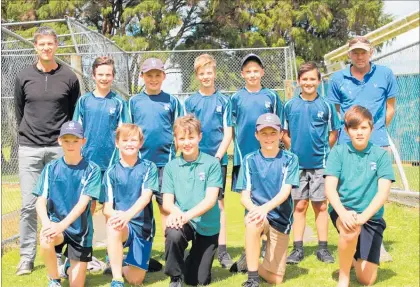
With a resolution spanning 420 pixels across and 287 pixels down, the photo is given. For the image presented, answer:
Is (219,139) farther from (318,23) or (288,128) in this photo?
(318,23)

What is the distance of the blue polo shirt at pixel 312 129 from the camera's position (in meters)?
5.83

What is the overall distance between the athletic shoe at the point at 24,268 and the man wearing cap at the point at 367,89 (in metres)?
3.30

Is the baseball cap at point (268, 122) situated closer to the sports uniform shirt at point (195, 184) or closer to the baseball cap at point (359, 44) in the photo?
the sports uniform shirt at point (195, 184)

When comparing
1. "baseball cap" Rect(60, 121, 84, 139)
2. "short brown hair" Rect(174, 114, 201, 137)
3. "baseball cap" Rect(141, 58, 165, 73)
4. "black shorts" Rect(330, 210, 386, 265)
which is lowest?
"black shorts" Rect(330, 210, 386, 265)

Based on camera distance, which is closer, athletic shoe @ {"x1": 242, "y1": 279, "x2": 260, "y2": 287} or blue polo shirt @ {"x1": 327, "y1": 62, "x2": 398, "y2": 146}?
athletic shoe @ {"x1": 242, "y1": 279, "x2": 260, "y2": 287}

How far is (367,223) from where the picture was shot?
4.99m

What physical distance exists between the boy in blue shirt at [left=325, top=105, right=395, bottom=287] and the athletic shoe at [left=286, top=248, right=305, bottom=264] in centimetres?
75

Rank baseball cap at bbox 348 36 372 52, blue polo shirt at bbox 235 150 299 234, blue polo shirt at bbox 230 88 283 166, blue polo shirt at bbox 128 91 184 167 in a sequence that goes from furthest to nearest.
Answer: blue polo shirt at bbox 230 88 283 166 < blue polo shirt at bbox 128 91 184 167 < baseball cap at bbox 348 36 372 52 < blue polo shirt at bbox 235 150 299 234

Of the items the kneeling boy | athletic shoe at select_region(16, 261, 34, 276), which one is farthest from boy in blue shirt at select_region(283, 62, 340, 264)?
athletic shoe at select_region(16, 261, 34, 276)

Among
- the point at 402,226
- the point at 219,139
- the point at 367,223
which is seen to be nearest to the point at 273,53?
the point at 402,226

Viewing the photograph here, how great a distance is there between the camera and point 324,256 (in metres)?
5.70

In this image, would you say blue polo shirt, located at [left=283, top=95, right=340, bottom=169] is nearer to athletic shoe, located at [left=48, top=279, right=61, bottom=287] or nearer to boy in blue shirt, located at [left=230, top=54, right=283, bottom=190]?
boy in blue shirt, located at [left=230, top=54, right=283, bottom=190]

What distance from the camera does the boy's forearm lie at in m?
4.74

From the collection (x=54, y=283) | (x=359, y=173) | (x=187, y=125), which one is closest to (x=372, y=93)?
(x=359, y=173)
